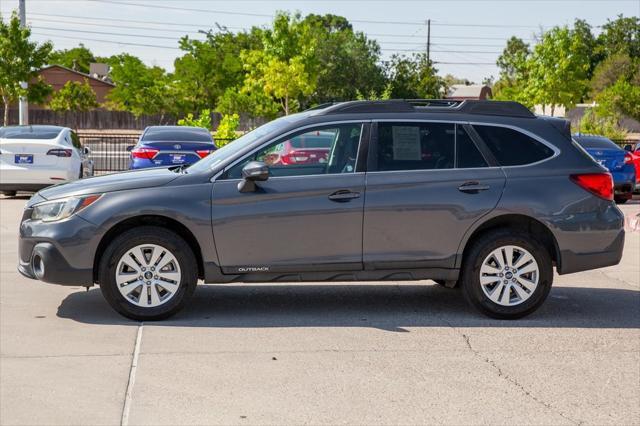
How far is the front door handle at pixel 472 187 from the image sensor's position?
27.6ft

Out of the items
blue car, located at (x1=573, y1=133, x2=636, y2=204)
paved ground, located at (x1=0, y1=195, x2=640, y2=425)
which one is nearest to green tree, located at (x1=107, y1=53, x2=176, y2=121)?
blue car, located at (x1=573, y1=133, x2=636, y2=204)

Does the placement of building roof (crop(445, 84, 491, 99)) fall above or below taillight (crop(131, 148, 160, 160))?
above

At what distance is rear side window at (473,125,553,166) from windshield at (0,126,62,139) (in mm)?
13030

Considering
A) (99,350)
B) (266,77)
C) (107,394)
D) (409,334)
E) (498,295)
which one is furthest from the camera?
(266,77)

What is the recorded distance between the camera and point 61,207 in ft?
27.1

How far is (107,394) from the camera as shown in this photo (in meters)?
6.12

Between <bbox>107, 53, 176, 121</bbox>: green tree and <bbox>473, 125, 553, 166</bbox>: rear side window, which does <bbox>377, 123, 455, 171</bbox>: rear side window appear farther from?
<bbox>107, 53, 176, 121</bbox>: green tree

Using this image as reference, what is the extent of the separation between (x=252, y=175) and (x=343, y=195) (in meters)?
0.78

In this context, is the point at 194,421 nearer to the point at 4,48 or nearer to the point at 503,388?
the point at 503,388

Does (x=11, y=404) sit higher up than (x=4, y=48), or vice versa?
(x=4, y=48)

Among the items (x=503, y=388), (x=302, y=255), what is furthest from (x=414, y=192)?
(x=503, y=388)

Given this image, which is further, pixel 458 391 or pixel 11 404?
pixel 458 391

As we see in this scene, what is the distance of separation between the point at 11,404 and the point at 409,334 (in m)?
3.22

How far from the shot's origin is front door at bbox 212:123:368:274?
323 inches
